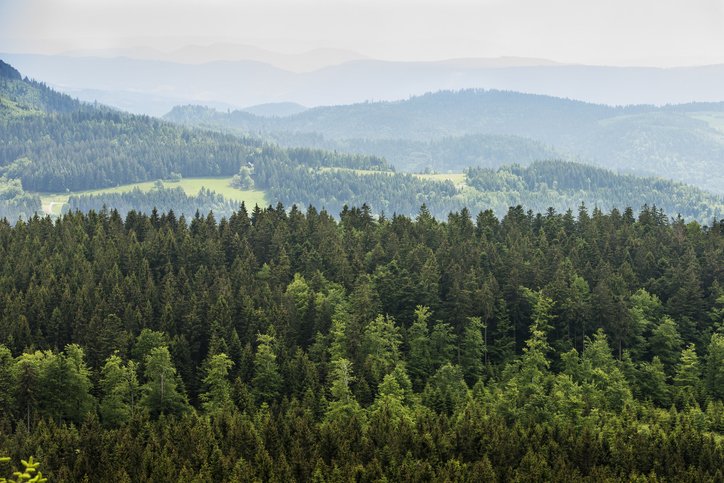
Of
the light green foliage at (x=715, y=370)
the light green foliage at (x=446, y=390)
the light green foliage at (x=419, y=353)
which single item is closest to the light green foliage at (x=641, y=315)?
the light green foliage at (x=715, y=370)

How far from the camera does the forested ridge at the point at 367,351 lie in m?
69.8

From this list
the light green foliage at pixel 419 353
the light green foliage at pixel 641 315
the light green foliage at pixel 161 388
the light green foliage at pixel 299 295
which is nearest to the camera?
the light green foliage at pixel 161 388

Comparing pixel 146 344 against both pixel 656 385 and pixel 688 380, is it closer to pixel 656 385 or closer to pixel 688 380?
pixel 656 385

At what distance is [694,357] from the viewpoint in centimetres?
9231

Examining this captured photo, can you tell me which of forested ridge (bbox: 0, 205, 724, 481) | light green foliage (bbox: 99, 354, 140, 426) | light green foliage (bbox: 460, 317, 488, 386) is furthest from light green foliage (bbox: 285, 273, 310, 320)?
light green foliage (bbox: 99, 354, 140, 426)

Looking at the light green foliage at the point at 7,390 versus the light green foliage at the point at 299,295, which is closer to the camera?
the light green foliage at the point at 7,390

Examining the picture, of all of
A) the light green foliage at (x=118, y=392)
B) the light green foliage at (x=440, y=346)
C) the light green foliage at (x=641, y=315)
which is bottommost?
the light green foliage at (x=118, y=392)

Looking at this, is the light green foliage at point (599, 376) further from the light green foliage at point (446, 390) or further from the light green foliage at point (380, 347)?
the light green foliage at point (380, 347)

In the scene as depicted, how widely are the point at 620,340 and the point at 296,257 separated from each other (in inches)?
2048

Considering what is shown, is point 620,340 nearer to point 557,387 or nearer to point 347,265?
point 557,387

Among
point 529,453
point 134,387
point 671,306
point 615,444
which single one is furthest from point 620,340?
point 134,387

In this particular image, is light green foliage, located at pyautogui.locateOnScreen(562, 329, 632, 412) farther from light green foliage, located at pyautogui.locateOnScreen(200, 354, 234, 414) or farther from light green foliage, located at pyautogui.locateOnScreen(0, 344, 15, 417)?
light green foliage, located at pyautogui.locateOnScreen(0, 344, 15, 417)

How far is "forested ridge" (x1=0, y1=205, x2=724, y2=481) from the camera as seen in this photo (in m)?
69.8

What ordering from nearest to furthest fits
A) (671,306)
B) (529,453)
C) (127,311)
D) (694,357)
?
(529,453) < (694,357) < (127,311) < (671,306)
